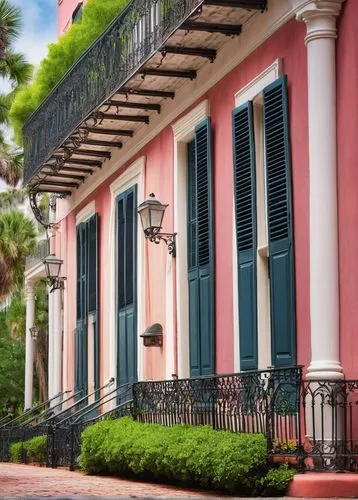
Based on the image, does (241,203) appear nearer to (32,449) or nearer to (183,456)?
(183,456)

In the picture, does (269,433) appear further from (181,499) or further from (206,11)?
(206,11)

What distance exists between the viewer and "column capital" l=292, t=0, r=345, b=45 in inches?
461

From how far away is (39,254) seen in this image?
2908cm

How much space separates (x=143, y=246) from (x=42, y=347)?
25.2m

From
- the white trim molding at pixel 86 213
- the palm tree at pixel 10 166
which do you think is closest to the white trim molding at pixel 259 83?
the white trim molding at pixel 86 213

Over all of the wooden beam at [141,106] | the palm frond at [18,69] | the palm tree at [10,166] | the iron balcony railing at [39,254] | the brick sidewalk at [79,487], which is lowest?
the brick sidewalk at [79,487]

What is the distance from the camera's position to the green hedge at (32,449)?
20.4 meters

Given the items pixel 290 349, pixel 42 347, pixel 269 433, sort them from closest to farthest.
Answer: pixel 269 433 < pixel 290 349 < pixel 42 347

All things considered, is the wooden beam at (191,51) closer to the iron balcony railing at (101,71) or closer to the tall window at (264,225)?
the iron balcony railing at (101,71)

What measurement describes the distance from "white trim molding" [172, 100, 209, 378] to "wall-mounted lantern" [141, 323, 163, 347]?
0.88 m

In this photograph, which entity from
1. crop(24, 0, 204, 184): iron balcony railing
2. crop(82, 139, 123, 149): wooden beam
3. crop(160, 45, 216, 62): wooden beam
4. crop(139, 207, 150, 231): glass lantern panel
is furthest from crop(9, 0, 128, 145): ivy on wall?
crop(160, 45, 216, 62): wooden beam

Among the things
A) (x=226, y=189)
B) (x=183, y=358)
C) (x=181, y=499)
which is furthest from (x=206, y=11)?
(x=181, y=499)

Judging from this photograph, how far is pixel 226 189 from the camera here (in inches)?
576

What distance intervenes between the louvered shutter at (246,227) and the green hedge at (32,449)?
7544 mm
